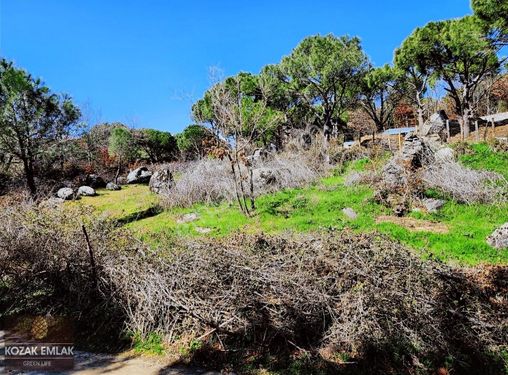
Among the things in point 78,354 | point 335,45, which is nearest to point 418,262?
point 78,354

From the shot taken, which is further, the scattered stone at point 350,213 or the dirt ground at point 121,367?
the scattered stone at point 350,213

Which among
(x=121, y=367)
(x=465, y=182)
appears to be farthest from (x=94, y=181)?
(x=465, y=182)

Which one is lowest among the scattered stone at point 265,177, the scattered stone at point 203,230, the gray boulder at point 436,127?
the scattered stone at point 203,230

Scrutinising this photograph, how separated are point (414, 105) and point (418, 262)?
26.9 meters

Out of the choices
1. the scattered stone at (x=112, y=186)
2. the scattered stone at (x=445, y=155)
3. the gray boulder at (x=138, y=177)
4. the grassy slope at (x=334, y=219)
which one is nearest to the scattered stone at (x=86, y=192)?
the scattered stone at (x=112, y=186)

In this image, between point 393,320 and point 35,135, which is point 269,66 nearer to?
point 35,135

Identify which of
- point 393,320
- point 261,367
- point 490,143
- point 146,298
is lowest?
point 261,367

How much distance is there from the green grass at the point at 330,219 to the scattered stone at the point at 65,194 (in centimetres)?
200

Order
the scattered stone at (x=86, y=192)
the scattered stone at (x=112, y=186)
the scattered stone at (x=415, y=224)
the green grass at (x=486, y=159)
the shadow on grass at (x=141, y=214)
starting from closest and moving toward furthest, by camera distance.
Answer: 1. the scattered stone at (x=415, y=224)
2. the green grass at (x=486, y=159)
3. the shadow on grass at (x=141, y=214)
4. the scattered stone at (x=86, y=192)
5. the scattered stone at (x=112, y=186)

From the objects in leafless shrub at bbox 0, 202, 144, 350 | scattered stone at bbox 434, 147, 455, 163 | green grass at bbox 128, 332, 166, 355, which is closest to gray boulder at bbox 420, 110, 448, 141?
scattered stone at bbox 434, 147, 455, 163

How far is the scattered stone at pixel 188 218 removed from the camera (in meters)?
11.3

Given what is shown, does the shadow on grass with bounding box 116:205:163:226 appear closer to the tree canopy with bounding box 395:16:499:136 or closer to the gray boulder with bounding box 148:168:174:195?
the gray boulder with bounding box 148:168:174:195

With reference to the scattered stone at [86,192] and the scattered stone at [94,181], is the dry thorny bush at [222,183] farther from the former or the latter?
the scattered stone at [94,181]

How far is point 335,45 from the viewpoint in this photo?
1939 cm
